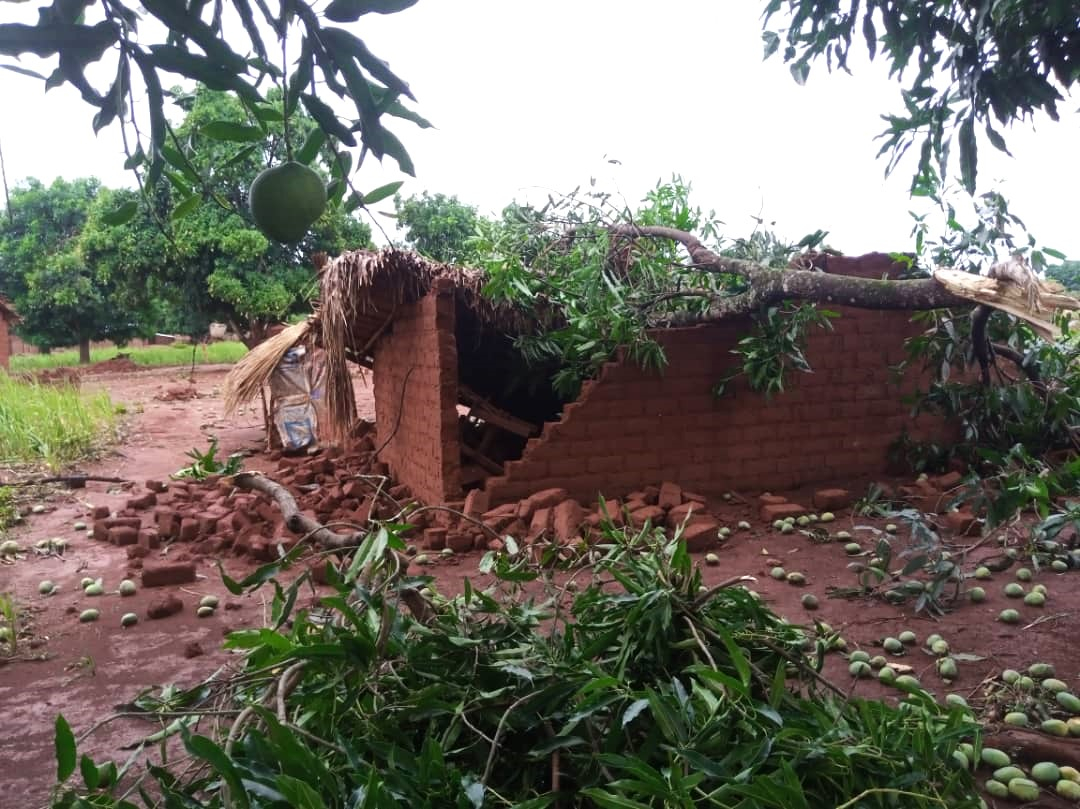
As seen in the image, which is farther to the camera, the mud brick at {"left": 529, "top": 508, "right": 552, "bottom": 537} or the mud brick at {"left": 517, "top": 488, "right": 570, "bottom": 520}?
the mud brick at {"left": 517, "top": 488, "right": 570, "bottom": 520}

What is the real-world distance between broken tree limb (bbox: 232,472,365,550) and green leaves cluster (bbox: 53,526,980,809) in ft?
0.23

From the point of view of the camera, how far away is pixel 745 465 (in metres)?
6.50

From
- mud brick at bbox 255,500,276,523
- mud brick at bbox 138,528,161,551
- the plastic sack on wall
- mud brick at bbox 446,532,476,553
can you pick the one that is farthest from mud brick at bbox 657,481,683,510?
the plastic sack on wall

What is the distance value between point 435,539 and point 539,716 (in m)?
3.79

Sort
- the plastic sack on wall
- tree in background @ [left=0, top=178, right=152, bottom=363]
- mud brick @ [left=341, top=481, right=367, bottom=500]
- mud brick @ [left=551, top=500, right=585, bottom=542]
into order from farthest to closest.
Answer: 1. tree in background @ [left=0, top=178, right=152, bottom=363]
2. the plastic sack on wall
3. mud brick @ [left=341, top=481, right=367, bottom=500]
4. mud brick @ [left=551, top=500, right=585, bottom=542]

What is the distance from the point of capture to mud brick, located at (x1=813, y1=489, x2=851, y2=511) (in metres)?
6.08

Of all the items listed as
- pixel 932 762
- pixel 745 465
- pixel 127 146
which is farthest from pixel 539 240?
pixel 932 762

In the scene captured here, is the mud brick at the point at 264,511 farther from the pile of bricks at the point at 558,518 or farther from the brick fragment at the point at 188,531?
the pile of bricks at the point at 558,518

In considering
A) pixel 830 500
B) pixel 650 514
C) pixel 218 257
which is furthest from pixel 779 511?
pixel 218 257

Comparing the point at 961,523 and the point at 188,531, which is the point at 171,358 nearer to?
the point at 188,531

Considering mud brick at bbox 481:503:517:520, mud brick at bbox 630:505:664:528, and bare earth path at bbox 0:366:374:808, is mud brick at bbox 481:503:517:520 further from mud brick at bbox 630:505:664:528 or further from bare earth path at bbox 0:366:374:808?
bare earth path at bbox 0:366:374:808

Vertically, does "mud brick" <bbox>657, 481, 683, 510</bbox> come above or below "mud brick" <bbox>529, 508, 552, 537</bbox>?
above

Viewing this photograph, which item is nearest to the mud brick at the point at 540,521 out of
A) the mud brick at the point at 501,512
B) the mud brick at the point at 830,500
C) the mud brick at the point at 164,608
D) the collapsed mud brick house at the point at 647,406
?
the mud brick at the point at 501,512

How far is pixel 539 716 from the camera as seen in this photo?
2.09 m
